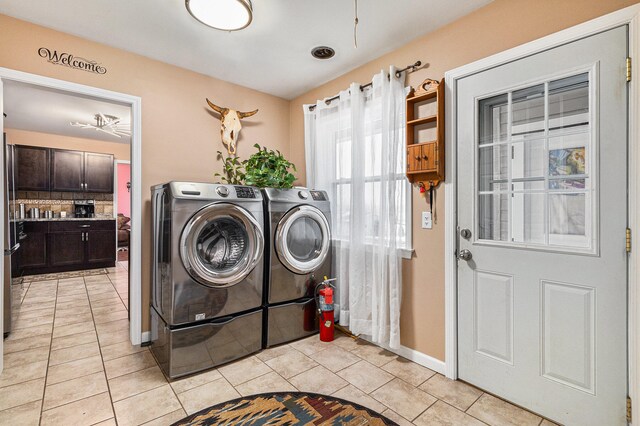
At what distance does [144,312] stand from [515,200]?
3.02 metres

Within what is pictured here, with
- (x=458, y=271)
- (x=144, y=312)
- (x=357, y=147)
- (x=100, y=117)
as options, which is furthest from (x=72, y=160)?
(x=458, y=271)

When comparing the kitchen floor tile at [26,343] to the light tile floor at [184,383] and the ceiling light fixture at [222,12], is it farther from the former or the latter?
the ceiling light fixture at [222,12]

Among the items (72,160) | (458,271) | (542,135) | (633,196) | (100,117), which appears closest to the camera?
(633,196)

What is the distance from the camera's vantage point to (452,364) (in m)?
2.16

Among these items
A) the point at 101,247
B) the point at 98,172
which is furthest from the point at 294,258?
the point at 98,172

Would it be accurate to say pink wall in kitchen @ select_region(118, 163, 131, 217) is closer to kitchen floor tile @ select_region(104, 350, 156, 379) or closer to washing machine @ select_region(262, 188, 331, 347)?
kitchen floor tile @ select_region(104, 350, 156, 379)

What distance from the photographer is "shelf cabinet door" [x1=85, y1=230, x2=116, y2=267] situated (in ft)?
19.1

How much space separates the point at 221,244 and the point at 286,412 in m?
1.26

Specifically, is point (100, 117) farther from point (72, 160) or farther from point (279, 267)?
point (279, 267)

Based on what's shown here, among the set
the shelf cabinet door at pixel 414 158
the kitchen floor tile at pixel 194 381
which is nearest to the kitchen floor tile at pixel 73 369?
the kitchen floor tile at pixel 194 381

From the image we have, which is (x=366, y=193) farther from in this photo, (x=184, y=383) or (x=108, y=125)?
(x=108, y=125)

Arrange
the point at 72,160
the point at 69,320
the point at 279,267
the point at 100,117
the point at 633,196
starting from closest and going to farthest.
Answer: the point at 633,196
the point at 279,267
the point at 69,320
the point at 100,117
the point at 72,160

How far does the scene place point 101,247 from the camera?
5.94 metres

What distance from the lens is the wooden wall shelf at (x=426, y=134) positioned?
217 centimetres
